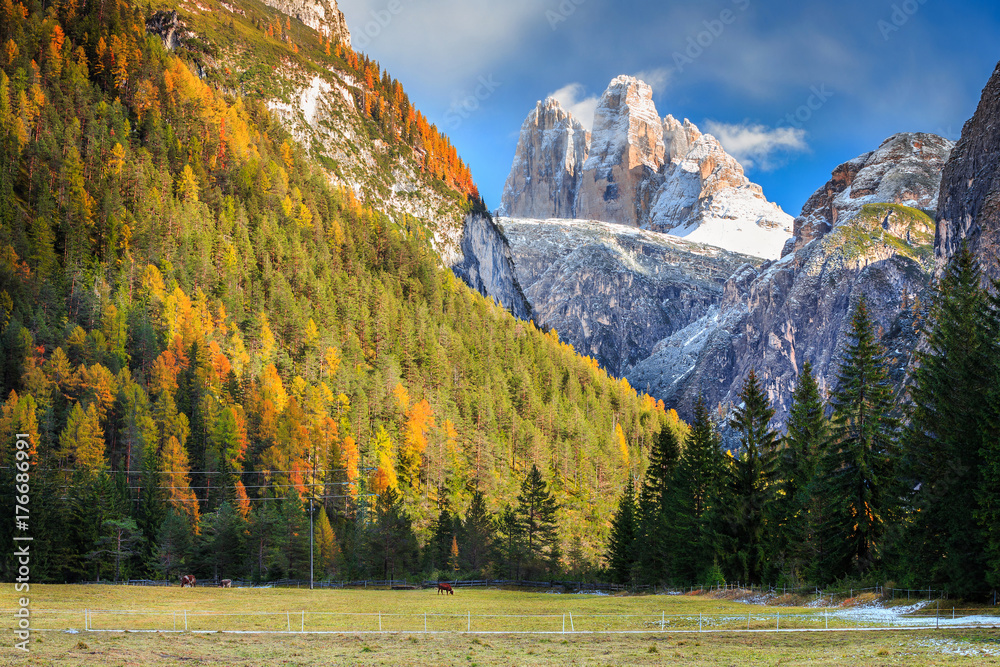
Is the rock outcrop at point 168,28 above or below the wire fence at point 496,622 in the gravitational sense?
above

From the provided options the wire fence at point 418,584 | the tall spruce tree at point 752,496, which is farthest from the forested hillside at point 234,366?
the tall spruce tree at point 752,496

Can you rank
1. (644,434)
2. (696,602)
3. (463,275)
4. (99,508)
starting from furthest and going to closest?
(463,275) < (644,434) < (99,508) < (696,602)

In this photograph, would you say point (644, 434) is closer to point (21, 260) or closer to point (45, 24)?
point (21, 260)

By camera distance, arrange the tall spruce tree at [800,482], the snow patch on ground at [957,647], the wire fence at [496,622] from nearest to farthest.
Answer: the snow patch on ground at [957,647], the wire fence at [496,622], the tall spruce tree at [800,482]

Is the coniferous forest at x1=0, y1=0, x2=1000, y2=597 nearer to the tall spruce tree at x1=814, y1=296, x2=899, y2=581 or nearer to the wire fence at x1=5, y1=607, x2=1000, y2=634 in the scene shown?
the tall spruce tree at x1=814, y1=296, x2=899, y2=581

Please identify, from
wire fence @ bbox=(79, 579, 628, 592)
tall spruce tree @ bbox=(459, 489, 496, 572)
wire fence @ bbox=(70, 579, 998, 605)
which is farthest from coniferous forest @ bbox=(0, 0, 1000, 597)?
wire fence @ bbox=(79, 579, 628, 592)

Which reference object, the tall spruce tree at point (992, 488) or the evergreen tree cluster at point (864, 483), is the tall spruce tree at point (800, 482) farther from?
the tall spruce tree at point (992, 488)

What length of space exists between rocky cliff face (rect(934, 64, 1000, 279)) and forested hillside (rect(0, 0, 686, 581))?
47.0 meters

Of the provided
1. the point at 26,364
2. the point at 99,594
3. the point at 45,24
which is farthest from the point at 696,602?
the point at 45,24

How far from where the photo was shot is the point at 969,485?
32.9m

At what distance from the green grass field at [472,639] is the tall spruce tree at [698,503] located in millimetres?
15262

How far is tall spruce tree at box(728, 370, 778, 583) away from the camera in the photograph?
5497cm

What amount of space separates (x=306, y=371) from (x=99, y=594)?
205 ft

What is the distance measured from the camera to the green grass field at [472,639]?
2103 centimetres
